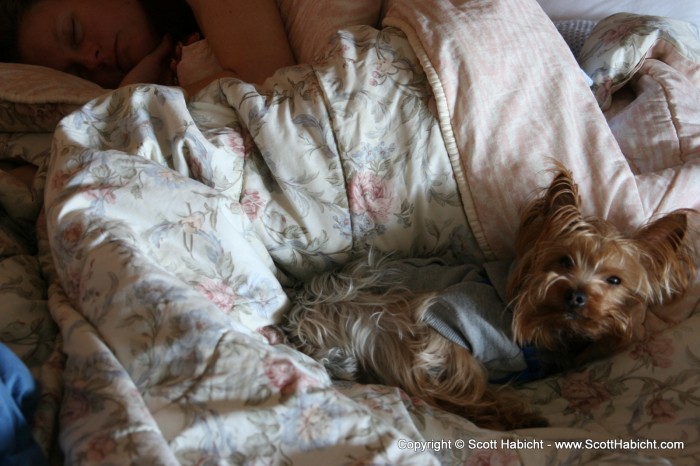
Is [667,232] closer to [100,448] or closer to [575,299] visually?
[575,299]

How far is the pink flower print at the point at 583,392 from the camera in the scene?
3.88 ft

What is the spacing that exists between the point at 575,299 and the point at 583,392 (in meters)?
0.19

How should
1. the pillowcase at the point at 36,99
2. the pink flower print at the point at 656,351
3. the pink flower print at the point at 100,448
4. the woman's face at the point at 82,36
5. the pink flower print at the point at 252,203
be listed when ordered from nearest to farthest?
1. the pink flower print at the point at 100,448
2. the pink flower print at the point at 656,351
3. the pink flower print at the point at 252,203
4. the pillowcase at the point at 36,99
5. the woman's face at the point at 82,36

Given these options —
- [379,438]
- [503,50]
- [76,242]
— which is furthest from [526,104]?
[76,242]

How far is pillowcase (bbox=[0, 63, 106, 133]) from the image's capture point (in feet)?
4.85

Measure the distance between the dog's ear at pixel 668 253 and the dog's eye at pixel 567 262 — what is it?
14 centimetres

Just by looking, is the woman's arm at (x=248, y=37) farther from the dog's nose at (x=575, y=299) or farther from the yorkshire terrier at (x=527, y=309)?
the dog's nose at (x=575, y=299)

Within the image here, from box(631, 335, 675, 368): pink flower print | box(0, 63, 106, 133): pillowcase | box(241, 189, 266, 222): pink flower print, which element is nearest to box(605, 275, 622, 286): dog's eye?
box(631, 335, 675, 368): pink flower print

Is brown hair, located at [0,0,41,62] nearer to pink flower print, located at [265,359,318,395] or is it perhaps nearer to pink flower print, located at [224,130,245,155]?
pink flower print, located at [224,130,245,155]

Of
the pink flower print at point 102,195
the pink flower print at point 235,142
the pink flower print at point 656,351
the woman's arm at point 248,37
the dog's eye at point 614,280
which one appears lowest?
the pink flower print at point 656,351

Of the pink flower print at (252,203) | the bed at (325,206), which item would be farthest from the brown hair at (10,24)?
the pink flower print at (252,203)

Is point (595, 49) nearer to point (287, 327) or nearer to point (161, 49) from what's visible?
point (287, 327)

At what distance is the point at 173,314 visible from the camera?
91 centimetres

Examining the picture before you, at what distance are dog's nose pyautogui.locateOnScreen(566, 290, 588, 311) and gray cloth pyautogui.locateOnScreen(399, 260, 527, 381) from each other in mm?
126
